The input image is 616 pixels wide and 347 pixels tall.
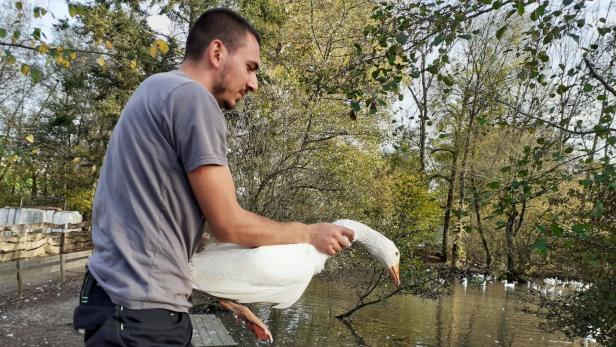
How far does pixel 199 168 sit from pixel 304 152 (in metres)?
14.2

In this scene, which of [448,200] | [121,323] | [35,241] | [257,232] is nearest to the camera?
Answer: [121,323]

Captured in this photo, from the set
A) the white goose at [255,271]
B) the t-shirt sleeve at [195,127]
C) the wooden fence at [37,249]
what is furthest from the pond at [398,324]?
the t-shirt sleeve at [195,127]

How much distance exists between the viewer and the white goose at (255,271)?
208 centimetres

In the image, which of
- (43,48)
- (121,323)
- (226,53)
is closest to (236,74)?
(226,53)

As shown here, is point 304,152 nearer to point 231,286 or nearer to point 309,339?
point 309,339

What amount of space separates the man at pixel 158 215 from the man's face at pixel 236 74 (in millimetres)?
150

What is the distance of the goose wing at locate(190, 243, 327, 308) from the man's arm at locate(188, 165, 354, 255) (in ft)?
0.13

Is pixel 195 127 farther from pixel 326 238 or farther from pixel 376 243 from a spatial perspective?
pixel 376 243

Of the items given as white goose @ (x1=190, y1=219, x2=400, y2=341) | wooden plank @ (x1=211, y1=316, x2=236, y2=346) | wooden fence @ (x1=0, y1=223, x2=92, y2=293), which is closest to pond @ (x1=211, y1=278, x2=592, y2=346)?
wooden plank @ (x1=211, y1=316, x2=236, y2=346)

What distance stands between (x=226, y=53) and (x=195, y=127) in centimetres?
36

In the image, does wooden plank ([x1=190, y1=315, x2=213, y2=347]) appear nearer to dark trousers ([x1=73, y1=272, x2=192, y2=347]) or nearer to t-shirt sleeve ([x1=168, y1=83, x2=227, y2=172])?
dark trousers ([x1=73, y1=272, x2=192, y2=347])

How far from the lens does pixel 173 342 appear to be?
1.93 meters

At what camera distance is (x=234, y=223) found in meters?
1.93

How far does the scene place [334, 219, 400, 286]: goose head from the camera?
7.93 ft
